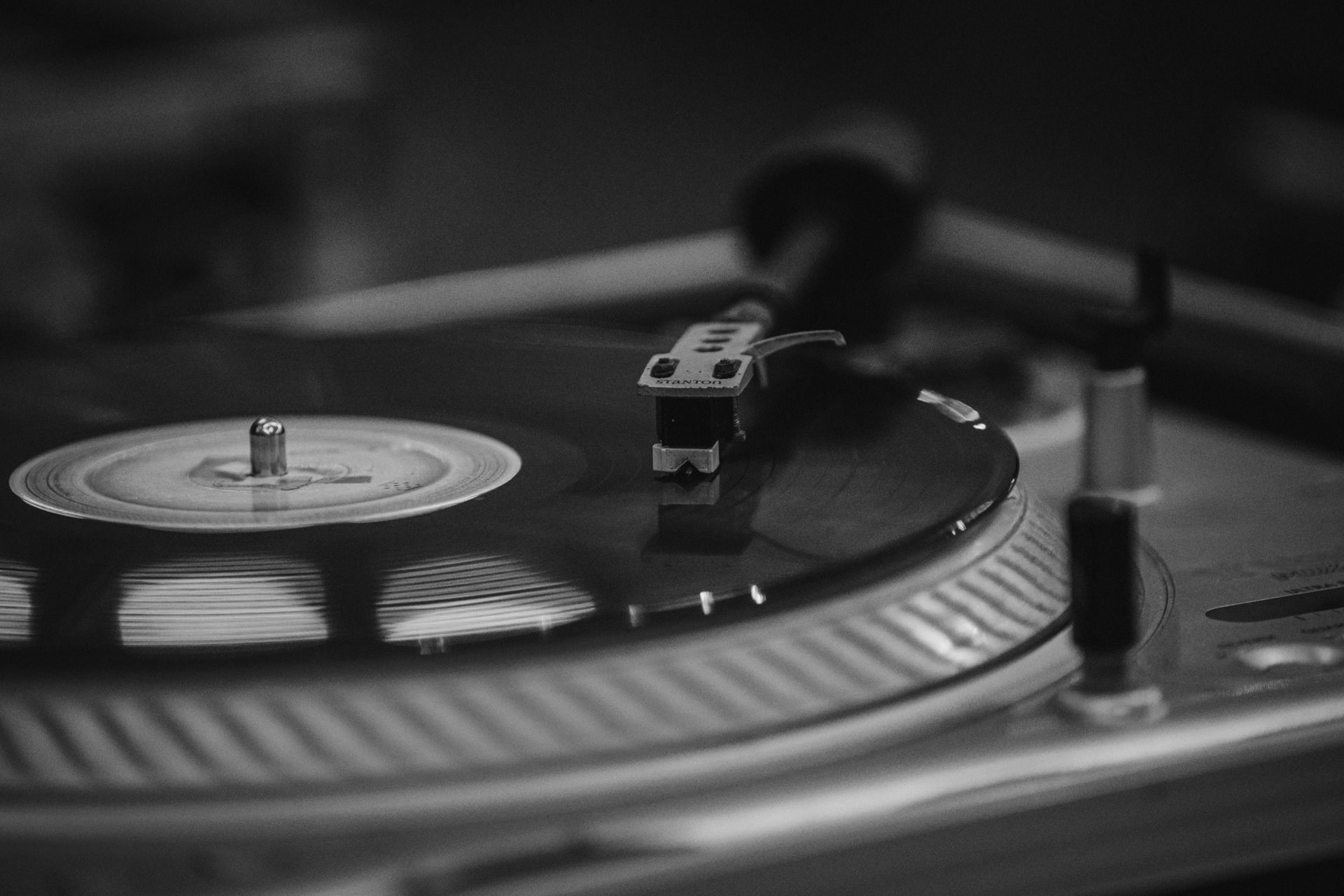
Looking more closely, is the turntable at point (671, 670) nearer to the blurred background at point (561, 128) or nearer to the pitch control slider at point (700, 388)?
the pitch control slider at point (700, 388)

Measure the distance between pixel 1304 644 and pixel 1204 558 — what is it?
0.46 ft

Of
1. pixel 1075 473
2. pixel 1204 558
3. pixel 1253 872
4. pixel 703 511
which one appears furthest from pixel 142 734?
pixel 1075 473

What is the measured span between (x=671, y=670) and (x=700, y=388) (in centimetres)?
20

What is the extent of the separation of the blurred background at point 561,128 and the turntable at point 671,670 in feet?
3.09

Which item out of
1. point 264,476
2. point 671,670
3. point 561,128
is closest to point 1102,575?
point 671,670

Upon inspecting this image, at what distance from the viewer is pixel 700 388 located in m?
0.73

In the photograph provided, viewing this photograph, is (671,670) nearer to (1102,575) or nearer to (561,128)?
(1102,575)

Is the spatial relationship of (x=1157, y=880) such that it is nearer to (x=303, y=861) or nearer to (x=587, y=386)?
(x=303, y=861)

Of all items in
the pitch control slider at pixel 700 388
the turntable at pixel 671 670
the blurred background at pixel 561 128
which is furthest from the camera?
the blurred background at pixel 561 128

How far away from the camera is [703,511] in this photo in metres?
0.71

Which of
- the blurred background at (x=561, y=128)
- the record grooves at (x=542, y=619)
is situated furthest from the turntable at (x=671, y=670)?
the blurred background at (x=561, y=128)

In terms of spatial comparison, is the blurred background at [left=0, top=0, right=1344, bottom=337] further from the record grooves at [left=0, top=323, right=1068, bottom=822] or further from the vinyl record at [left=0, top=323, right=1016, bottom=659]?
the record grooves at [left=0, top=323, right=1068, bottom=822]

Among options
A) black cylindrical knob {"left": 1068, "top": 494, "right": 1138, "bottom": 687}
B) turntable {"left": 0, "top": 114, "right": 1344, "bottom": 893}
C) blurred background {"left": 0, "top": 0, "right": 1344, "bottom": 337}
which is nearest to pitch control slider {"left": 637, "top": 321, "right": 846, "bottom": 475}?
turntable {"left": 0, "top": 114, "right": 1344, "bottom": 893}

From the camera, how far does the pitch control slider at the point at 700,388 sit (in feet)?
2.42
